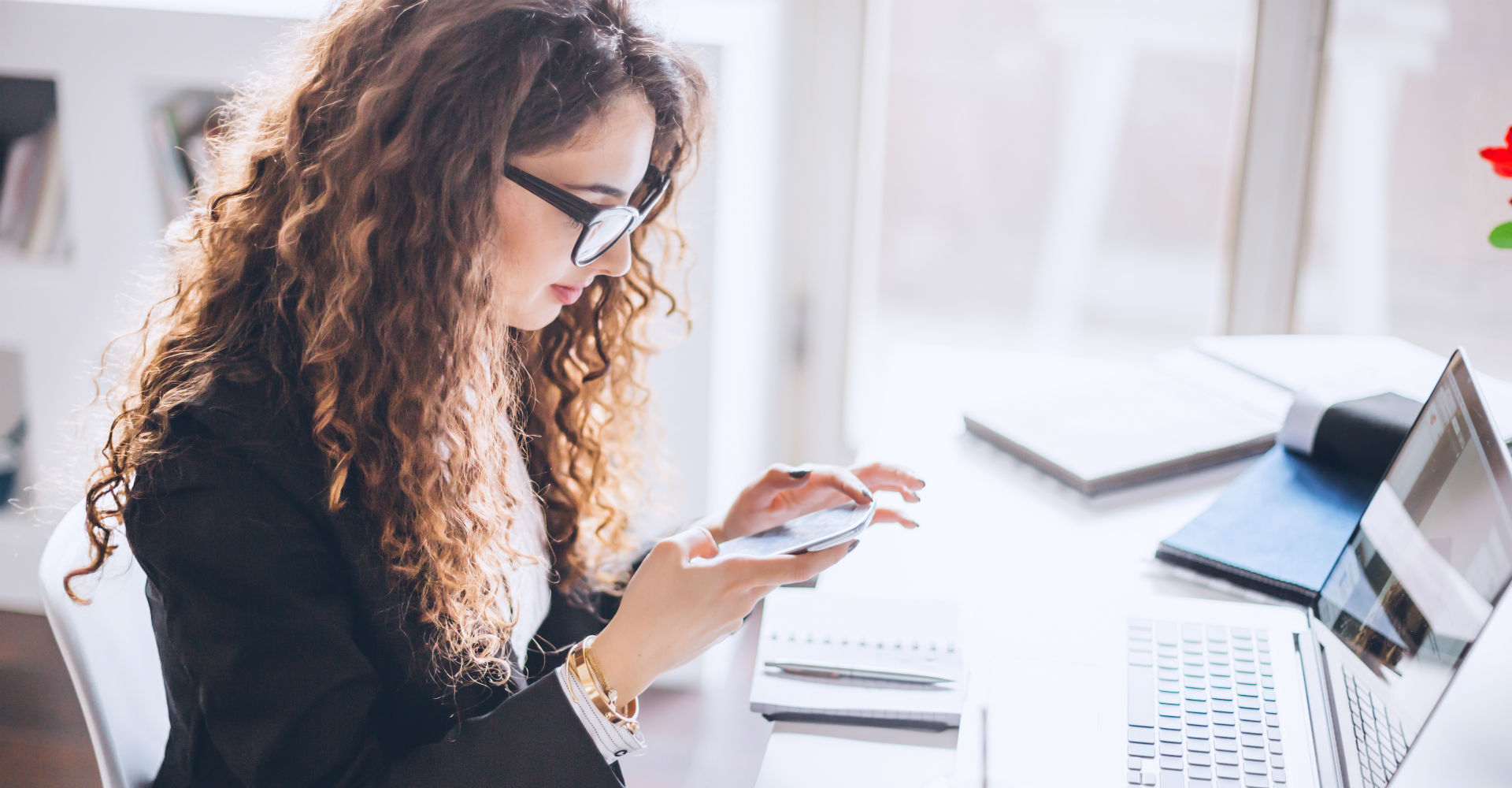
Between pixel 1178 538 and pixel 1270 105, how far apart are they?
1248mm

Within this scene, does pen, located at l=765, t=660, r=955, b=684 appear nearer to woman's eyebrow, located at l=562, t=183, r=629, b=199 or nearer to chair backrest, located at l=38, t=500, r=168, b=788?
woman's eyebrow, located at l=562, t=183, r=629, b=199

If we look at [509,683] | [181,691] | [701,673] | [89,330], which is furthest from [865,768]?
[89,330]

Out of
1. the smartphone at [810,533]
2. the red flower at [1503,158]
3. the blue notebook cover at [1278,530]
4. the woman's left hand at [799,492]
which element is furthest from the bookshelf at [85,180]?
the red flower at [1503,158]

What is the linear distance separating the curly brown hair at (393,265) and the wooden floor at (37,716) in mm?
1217

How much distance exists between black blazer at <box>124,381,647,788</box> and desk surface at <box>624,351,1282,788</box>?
1.14 feet

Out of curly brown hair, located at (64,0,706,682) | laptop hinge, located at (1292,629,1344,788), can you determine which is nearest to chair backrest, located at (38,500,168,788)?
curly brown hair, located at (64,0,706,682)

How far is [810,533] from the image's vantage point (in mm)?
1024

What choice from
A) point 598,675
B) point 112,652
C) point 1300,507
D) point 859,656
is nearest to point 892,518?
point 859,656

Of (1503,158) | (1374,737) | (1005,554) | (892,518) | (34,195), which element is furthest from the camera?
(34,195)

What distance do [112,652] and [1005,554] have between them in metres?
0.87

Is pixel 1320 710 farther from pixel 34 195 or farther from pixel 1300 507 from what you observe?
pixel 34 195

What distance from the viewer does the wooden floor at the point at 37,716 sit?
195 centimetres

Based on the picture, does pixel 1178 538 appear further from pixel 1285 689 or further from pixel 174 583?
pixel 174 583

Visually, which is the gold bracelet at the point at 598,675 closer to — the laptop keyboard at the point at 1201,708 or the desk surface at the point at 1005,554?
the desk surface at the point at 1005,554
